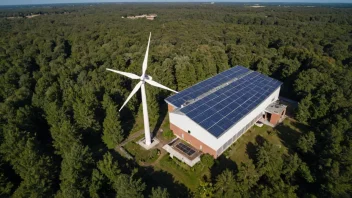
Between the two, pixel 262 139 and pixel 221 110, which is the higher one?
→ pixel 221 110

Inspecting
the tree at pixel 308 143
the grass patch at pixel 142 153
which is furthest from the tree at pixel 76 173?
the tree at pixel 308 143

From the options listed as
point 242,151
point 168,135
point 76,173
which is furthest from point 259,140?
point 76,173

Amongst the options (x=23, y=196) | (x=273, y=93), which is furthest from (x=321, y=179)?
(x=23, y=196)

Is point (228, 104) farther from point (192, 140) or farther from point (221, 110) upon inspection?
point (192, 140)

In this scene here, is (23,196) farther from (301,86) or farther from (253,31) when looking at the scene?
(253,31)

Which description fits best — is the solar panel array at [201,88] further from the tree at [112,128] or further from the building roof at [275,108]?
the building roof at [275,108]
